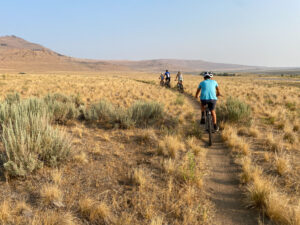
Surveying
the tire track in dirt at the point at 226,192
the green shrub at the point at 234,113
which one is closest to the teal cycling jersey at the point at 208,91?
the tire track in dirt at the point at 226,192

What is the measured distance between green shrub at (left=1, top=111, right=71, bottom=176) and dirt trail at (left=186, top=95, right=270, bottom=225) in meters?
3.04

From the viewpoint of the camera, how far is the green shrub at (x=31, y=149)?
350 centimetres

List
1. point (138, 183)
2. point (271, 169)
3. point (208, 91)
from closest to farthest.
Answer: point (138, 183) → point (271, 169) → point (208, 91)

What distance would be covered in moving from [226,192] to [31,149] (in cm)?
372

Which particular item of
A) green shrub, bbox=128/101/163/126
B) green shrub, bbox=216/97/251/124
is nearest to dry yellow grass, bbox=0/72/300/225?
green shrub, bbox=128/101/163/126

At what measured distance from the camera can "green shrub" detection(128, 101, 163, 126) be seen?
7.59 meters

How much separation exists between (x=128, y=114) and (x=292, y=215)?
19.1ft

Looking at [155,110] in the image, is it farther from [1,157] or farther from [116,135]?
[1,157]

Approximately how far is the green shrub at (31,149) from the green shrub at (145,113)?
338 centimetres

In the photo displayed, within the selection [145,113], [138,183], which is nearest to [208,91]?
[145,113]

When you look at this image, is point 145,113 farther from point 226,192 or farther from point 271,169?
point 226,192

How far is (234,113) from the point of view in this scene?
7691 mm

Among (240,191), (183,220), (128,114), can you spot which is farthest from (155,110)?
(183,220)

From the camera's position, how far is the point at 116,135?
631 cm
